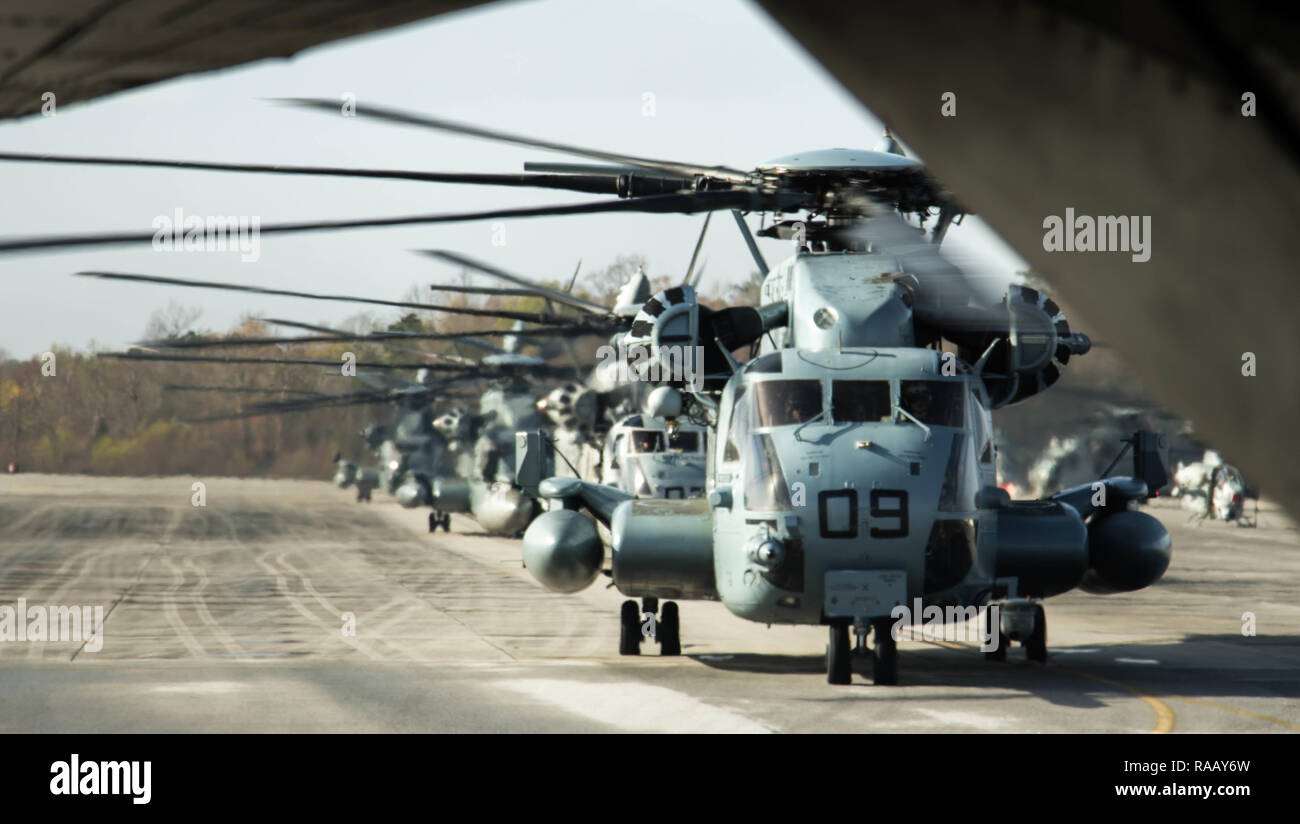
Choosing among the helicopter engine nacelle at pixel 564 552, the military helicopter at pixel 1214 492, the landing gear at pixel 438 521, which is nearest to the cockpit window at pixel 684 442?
the helicopter engine nacelle at pixel 564 552

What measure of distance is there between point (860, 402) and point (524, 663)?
4.45m

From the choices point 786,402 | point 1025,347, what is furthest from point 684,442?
point 786,402

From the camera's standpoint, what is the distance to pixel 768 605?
11.7 meters

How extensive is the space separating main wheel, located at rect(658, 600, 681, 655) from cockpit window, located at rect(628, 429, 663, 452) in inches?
319

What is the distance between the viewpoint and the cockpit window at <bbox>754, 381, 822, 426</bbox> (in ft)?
39.2

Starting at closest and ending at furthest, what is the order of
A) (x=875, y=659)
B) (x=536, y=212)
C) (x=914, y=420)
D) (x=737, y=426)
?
(x=536, y=212) < (x=914, y=420) < (x=875, y=659) < (x=737, y=426)

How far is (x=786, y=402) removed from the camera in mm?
12055

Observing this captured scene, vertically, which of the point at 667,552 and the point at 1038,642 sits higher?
the point at 667,552

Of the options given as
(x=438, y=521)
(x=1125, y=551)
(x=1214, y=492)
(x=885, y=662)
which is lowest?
(x=438, y=521)

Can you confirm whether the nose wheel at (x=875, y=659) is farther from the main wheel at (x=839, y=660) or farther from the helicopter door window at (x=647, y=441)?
the helicopter door window at (x=647, y=441)

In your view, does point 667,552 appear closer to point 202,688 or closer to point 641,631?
point 641,631

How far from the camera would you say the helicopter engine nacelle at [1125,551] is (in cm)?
1369

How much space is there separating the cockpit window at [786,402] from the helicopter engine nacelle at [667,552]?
1.32 metres
